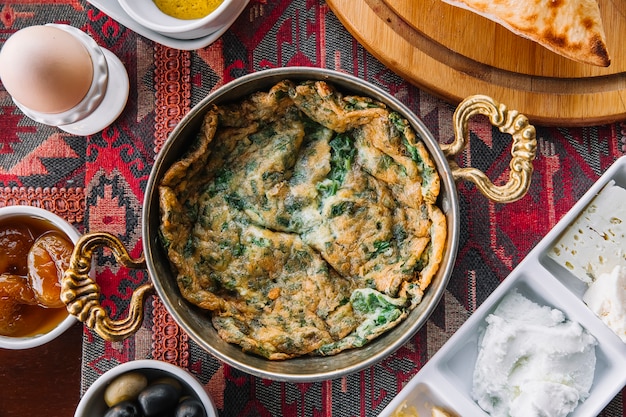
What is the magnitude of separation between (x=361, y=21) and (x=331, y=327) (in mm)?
637

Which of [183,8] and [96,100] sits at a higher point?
[183,8]

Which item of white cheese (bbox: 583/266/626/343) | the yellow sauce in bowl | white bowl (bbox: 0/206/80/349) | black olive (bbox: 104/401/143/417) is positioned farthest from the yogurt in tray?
the yellow sauce in bowl

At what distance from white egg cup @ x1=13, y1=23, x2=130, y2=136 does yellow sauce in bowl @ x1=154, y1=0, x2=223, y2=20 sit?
0.15 m

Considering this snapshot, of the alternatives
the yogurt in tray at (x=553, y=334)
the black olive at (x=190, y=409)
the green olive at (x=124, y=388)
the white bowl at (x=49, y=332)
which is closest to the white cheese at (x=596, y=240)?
the yogurt in tray at (x=553, y=334)

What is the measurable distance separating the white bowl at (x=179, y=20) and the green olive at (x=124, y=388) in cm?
71

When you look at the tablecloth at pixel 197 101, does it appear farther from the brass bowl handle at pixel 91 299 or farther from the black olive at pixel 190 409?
the brass bowl handle at pixel 91 299

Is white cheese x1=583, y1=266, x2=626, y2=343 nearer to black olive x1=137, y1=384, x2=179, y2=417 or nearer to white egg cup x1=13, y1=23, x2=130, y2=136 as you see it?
black olive x1=137, y1=384, x2=179, y2=417

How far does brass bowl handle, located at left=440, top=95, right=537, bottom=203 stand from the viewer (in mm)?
1252

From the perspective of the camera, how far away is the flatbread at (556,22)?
1465 mm

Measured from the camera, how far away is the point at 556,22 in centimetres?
147

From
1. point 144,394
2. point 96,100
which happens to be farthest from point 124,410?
point 96,100

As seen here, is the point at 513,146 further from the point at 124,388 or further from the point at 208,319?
the point at 124,388

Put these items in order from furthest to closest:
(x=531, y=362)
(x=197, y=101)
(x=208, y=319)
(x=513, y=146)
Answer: (x=197, y=101) → (x=531, y=362) → (x=208, y=319) → (x=513, y=146)

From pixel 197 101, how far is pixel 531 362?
2.92 ft
